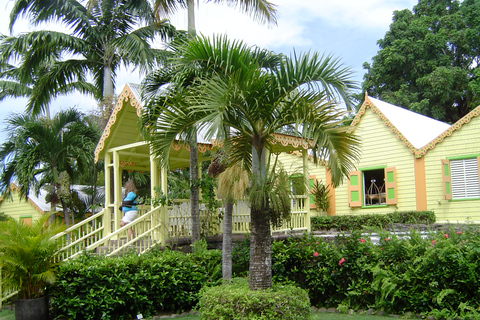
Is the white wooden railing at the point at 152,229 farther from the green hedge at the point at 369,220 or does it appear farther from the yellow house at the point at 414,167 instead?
the yellow house at the point at 414,167

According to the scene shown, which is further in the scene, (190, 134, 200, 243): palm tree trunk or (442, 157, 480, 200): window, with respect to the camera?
(442, 157, 480, 200): window

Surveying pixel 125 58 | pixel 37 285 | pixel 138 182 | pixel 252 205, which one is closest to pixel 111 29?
pixel 125 58

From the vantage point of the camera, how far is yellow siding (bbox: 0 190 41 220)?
2722 centimetres

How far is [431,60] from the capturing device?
89.5ft

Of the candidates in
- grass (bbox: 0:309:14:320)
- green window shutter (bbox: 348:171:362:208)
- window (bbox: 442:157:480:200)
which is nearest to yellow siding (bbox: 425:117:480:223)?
window (bbox: 442:157:480:200)

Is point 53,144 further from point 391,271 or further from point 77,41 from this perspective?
point 391,271

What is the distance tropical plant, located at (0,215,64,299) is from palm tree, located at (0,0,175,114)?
9282 millimetres

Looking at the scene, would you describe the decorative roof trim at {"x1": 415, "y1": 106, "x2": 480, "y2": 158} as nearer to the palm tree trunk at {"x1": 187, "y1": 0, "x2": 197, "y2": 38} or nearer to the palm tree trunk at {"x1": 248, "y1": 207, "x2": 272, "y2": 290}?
the palm tree trunk at {"x1": 187, "y1": 0, "x2": 197, "y2": 38}

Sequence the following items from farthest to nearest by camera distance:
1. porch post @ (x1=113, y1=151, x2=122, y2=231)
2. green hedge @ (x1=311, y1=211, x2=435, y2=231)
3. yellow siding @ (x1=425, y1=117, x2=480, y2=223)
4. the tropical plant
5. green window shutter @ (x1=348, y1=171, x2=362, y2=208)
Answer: green window shutter @ (x1=348, y1=171, x2=362, y2=208) < green hedge @ (x1=311, y1=211, x2=435, y2=231) < yellow siding @ (x1=425, y1=117, x2=480, y2=223) < porch post @ (x1=113, y1=151, x2=122, y2=231) < the tropical plant

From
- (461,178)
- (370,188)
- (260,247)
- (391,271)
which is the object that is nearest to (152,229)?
(260,247)

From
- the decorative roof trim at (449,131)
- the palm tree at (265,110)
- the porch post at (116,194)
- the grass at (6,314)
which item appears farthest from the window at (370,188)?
the grass at (6,314)

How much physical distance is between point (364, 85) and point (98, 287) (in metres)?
23.9

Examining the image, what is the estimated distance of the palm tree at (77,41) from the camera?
57.7ft

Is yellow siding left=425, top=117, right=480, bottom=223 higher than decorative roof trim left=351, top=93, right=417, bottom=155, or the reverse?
decorative roof trim left=351, top=93, right=417, bottom=155
